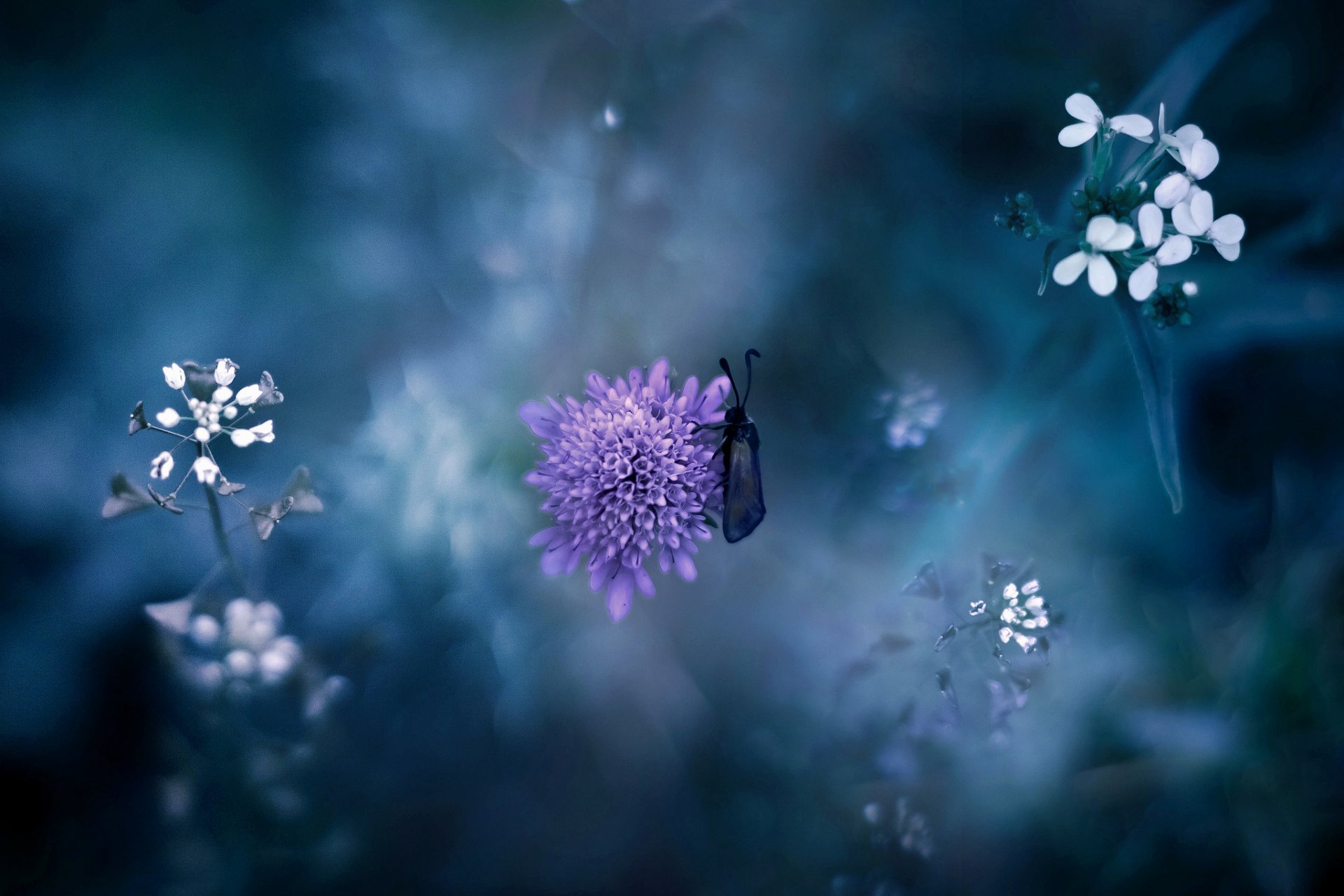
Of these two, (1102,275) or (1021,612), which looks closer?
(1102,275)

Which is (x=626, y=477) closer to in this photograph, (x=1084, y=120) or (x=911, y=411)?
(x=911, y=411)

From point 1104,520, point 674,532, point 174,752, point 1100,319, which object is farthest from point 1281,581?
point 174,752

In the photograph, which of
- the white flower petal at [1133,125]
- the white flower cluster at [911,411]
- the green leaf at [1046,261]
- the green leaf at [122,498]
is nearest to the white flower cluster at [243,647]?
the green leaf at [122,498]

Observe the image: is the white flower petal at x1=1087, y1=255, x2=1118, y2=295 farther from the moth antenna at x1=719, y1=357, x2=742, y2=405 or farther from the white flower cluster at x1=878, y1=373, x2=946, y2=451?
the moth antenna at x1=719, y1=357, x2=742, y2=405

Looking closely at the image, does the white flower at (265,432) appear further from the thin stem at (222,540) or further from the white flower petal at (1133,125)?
the white flower petal at (1133,125)

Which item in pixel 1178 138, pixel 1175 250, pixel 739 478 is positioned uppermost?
pixel 1178 138

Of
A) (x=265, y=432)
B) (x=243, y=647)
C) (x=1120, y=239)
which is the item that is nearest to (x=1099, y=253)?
(x=1120, y=239)
